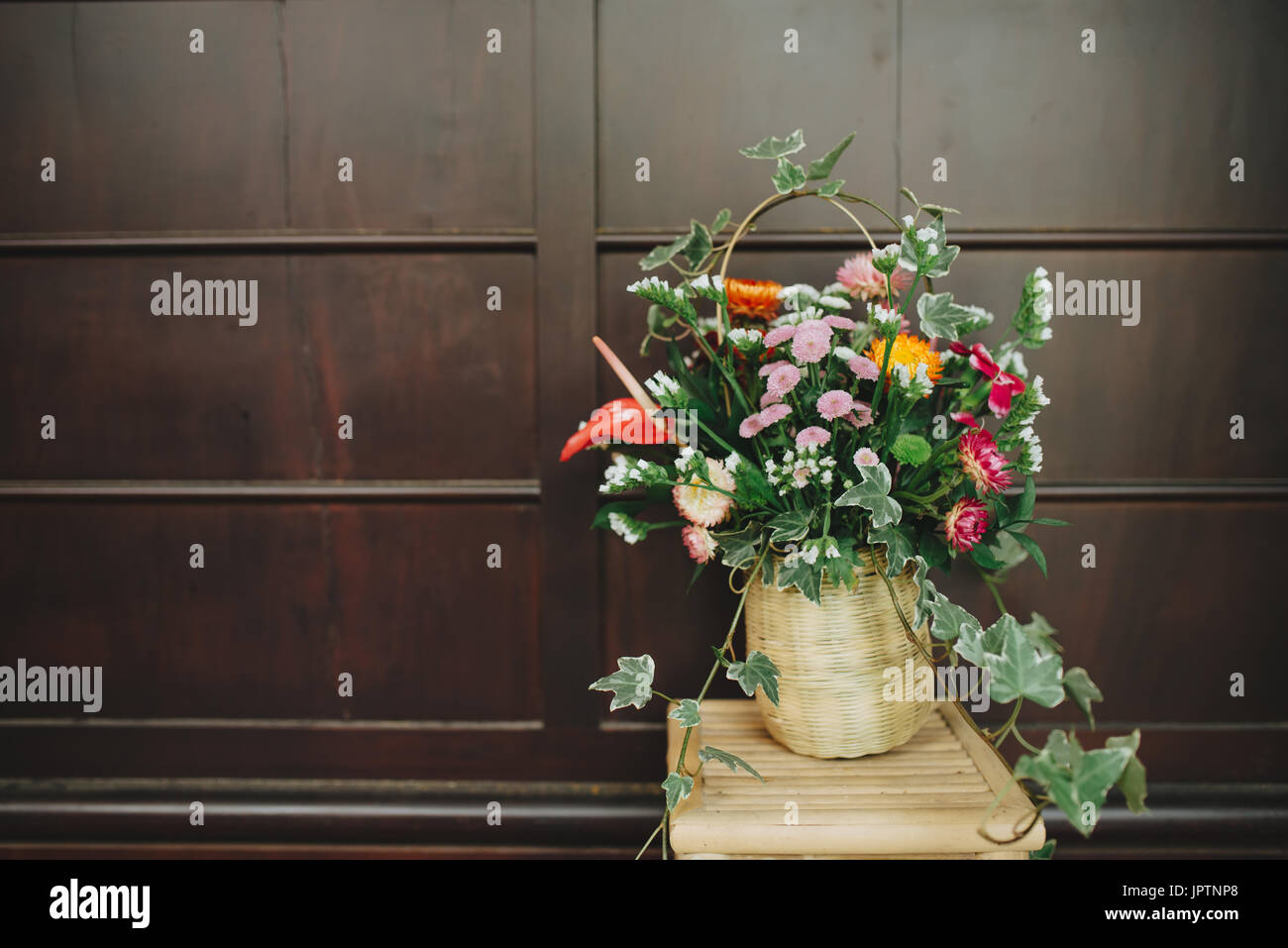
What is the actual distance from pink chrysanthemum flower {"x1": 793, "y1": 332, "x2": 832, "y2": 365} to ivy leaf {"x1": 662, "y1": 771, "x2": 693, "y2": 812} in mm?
451

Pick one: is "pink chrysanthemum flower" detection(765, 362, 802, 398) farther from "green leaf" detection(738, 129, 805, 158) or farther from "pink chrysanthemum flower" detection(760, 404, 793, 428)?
"green leaf" detection(738, 129, 805, 158)

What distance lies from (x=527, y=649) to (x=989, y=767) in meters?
0.69

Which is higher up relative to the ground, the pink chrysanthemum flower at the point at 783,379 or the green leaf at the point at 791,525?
the pink chrysanthemum flower at the point at 783,379

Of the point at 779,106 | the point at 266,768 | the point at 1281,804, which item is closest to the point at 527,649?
the point at 266,768

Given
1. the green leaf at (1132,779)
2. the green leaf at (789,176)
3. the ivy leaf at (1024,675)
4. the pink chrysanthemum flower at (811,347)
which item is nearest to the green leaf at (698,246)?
the green leaf at (789,176)

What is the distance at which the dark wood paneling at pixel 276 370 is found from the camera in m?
1.20

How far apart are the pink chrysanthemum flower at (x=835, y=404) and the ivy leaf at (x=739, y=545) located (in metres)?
0.16

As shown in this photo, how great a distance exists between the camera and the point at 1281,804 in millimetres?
1178

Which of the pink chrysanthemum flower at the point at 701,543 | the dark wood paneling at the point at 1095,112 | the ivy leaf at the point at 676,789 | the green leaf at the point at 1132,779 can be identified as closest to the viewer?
the green leaf at the point at 1132,779

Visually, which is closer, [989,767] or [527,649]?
[989,767]

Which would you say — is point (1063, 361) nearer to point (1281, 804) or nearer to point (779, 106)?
point (779, 106)

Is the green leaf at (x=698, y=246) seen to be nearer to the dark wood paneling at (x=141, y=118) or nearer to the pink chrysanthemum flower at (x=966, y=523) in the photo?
the pink chrysanthemum flower at (x=966, y=523)

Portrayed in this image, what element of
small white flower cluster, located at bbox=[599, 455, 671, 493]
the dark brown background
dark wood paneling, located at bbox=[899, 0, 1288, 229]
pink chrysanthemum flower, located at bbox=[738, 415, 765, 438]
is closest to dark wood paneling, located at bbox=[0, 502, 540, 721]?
the dark brown background

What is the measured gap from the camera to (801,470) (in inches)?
30.6
